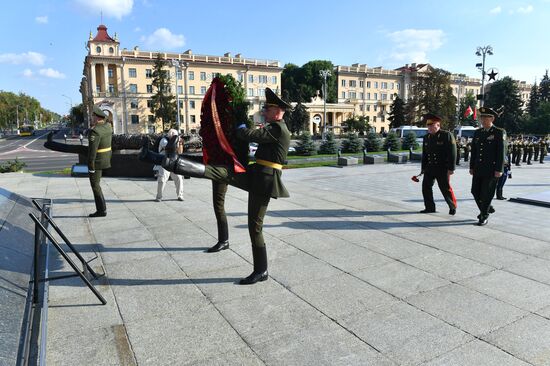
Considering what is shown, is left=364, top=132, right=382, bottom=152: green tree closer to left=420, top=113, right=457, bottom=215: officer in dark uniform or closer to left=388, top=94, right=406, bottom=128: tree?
left=420, top=113, right=457, bottom=215: officer in dark uniform

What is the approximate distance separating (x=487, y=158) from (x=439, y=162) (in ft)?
3.09

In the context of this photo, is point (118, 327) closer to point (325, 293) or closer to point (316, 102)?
point (325, 293)

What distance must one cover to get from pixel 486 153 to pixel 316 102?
82.9m

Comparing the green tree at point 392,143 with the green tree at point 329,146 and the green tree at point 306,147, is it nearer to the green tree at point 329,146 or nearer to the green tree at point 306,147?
the green tree at point 329,146

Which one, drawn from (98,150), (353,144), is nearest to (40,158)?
(353,144)

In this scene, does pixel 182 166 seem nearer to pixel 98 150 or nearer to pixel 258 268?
pixel 258 268

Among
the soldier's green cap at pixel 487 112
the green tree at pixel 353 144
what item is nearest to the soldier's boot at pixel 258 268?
the soldier's green cap at pixel 487 112

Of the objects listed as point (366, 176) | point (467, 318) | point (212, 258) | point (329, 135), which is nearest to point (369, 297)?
point (467, 318)

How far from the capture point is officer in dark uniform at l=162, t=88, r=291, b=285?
406cm

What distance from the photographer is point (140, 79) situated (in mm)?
78000

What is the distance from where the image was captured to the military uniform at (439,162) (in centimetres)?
768

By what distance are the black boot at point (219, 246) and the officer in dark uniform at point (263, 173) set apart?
122 cm

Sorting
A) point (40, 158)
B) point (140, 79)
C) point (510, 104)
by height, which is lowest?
point (40, 158)

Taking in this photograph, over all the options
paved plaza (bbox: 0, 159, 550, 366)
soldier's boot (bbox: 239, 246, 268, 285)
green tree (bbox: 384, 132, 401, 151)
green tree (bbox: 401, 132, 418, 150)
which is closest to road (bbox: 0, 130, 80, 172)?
paved plaza (bbox: 0, 159, 550, 366)
